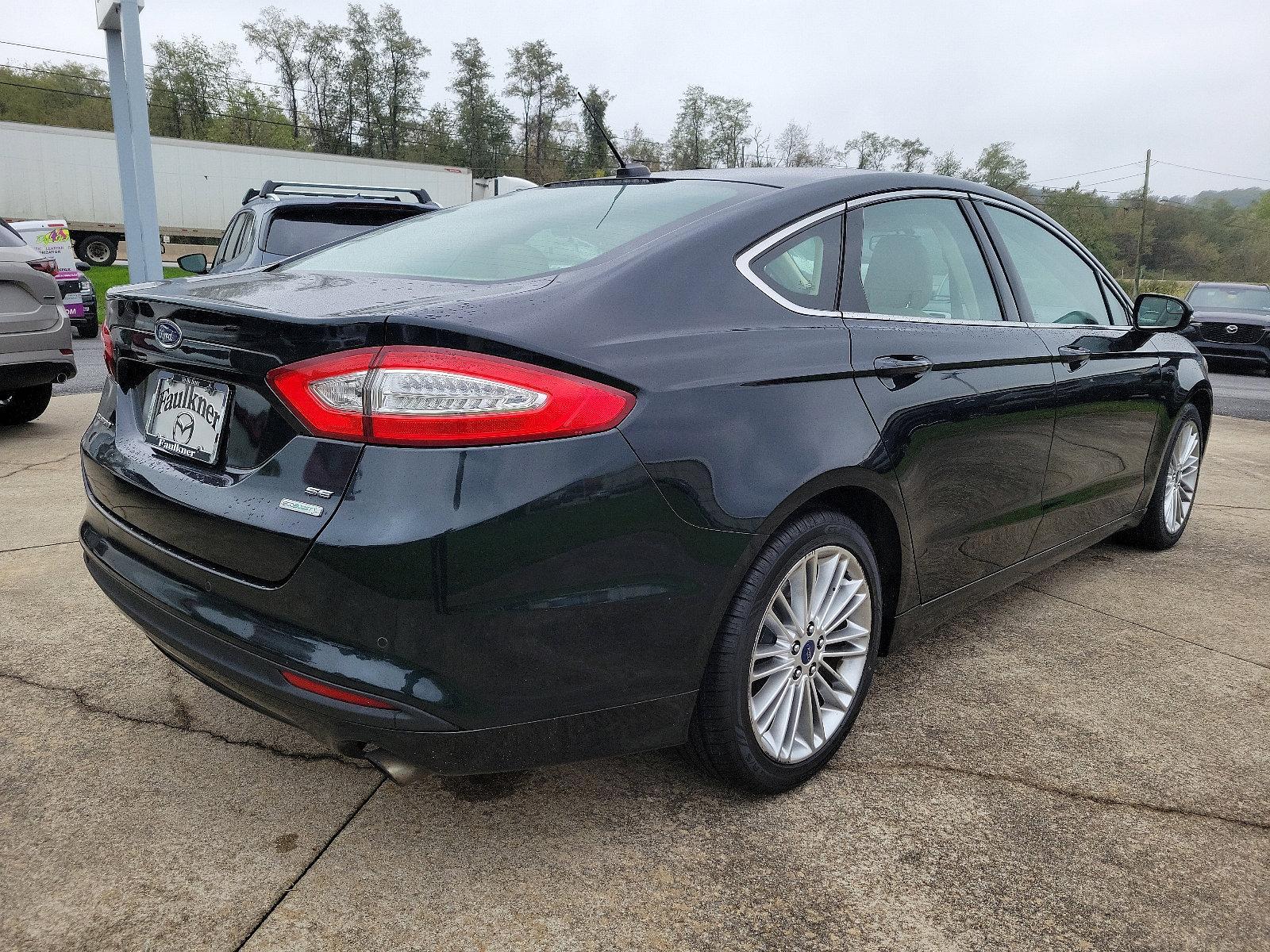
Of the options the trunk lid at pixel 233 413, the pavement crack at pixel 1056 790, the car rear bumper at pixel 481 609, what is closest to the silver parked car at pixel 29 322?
the trunk lid at pixel 233 413

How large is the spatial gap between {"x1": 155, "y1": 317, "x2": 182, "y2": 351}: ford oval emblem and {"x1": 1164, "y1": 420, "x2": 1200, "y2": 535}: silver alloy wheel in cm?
402

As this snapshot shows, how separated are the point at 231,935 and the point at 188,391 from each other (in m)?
1.07

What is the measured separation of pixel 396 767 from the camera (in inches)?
70.4

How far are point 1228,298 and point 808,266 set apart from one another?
17.9m

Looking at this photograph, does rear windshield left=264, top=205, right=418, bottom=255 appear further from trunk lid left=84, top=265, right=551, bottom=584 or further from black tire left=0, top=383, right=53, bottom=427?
trunk lid left=84, top=265, right=551, bottom=584

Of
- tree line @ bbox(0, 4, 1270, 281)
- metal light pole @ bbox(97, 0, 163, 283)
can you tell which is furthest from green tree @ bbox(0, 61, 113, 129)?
metal light pole @ bbox(97, 0, 163, 283)

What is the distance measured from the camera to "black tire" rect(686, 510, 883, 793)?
2023 mm

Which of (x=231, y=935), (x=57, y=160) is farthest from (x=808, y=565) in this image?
(x=57, y=160)

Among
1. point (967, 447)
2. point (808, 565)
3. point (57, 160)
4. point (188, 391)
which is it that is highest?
point (57, 160)

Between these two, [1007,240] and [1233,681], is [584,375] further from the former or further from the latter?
[1233,681]

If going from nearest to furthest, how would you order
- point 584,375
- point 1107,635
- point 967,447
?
point 584,375 < point 967,447 < point 1107,635

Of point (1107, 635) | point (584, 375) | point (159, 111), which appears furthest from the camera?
point (159, 111)

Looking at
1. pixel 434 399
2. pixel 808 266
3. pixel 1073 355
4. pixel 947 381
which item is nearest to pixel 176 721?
pixel 434 399

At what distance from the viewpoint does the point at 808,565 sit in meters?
2.22
